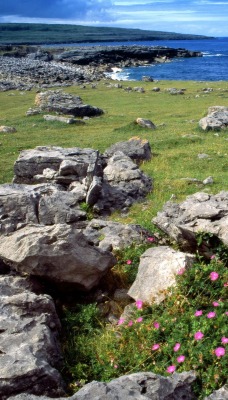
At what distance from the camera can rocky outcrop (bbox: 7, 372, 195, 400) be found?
5.09 meters

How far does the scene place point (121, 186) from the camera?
15109mm

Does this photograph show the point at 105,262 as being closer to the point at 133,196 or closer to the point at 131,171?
the point at 133,196

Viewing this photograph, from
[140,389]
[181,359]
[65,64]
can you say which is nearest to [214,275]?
[181,359]

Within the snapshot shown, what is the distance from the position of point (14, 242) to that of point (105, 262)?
5.46ft

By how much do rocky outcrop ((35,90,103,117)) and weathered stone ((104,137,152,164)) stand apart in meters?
14.9

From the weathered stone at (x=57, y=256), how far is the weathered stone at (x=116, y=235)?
1.01 m

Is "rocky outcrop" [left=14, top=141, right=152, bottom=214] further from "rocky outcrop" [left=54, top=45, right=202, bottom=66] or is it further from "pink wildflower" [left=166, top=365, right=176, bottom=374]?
"rocky outcrop" [left=54, top=45, right=202, bottom=66]

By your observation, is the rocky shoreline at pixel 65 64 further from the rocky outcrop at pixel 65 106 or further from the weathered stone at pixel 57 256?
the weathered stone at pixel 57 256

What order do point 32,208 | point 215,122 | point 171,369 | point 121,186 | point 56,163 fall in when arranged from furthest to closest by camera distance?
point 215,122
point 56,163
point 121,186
point 32,208
point 171,369

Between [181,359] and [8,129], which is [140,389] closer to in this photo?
[181,359]

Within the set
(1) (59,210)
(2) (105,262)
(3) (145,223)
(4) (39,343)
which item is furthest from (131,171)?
(4) (39,343)

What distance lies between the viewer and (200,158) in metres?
20.3

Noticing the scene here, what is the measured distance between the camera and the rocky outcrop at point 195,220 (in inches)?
350

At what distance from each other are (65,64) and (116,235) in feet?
376
